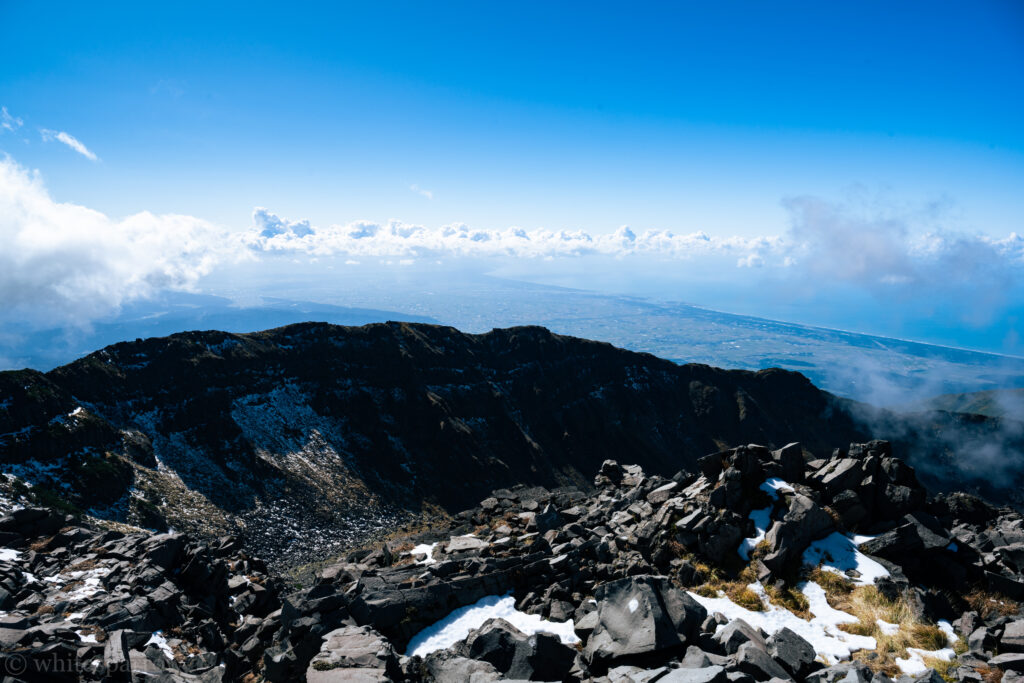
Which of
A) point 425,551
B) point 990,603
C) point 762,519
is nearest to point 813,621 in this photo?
point 762,519

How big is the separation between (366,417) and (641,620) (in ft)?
286

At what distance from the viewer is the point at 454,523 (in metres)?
36.9

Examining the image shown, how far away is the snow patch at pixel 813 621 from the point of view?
43.7 feet

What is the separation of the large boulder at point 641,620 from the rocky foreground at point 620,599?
0.05 metres

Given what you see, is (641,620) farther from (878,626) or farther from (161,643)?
(161,643)

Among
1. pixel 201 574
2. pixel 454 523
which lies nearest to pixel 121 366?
pixel 201 574

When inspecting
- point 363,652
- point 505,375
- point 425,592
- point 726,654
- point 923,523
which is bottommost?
point 505,375

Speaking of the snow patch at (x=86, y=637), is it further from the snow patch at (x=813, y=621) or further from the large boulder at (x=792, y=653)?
the large boulder at (x=792, y=653)

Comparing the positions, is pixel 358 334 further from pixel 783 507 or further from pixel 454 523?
pixel 783 507

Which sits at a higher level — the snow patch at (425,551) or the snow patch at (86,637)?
the snow patch at (86,637)

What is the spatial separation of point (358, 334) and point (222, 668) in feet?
306

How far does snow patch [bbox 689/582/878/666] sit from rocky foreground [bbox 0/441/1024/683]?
63mm

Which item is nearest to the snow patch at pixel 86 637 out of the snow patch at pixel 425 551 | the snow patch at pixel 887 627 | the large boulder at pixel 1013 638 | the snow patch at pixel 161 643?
the snow patch at pixel 161 643

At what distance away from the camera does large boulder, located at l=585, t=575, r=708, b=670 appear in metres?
11.9
